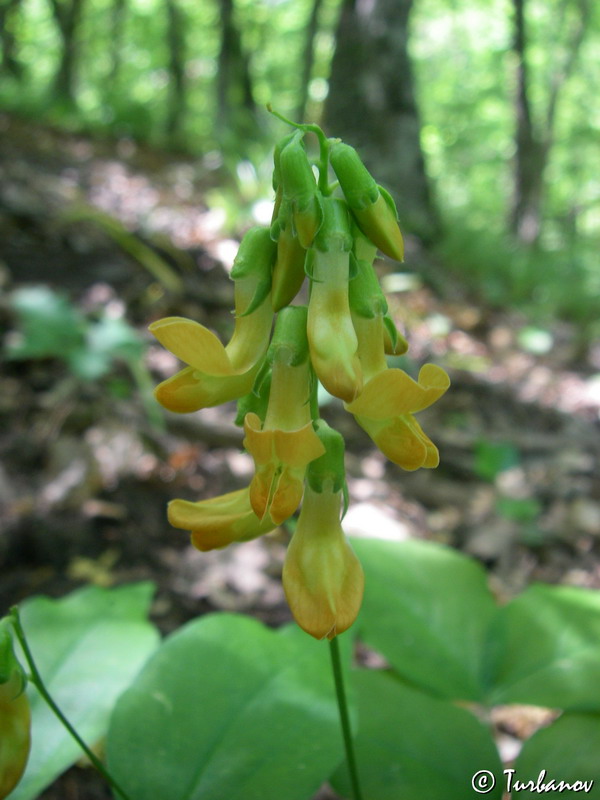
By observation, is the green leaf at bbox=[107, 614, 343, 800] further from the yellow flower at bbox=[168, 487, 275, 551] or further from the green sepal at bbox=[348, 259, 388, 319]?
the green sepal at bbox=[348, 259, 388, 319]

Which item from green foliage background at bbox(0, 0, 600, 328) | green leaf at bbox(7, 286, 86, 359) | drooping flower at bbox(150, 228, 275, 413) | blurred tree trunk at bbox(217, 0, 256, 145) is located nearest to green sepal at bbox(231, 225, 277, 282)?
drooping flower at bbox(150, 228, 275, 413)

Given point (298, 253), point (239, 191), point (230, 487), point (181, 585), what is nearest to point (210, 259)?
point (239, 191)

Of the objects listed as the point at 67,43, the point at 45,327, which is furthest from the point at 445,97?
the point at 45,327

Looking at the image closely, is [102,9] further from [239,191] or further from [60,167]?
[239,191]

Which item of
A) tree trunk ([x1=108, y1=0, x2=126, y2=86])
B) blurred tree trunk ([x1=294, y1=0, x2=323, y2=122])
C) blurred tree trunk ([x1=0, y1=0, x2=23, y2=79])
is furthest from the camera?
tree trunk ([x1=108, y1=0, x2=126, y2=86])

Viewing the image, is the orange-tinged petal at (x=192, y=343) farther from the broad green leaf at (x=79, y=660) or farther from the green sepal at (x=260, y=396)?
the broad green leaf at (x=79, y=660)

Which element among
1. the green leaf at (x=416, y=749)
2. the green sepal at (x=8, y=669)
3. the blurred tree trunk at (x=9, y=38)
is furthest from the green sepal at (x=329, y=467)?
the blurred tree trunk at (x=9, y=38)

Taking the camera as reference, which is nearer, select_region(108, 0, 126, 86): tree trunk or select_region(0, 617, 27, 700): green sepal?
select_region(0, 617, 27, 700): green sepal
